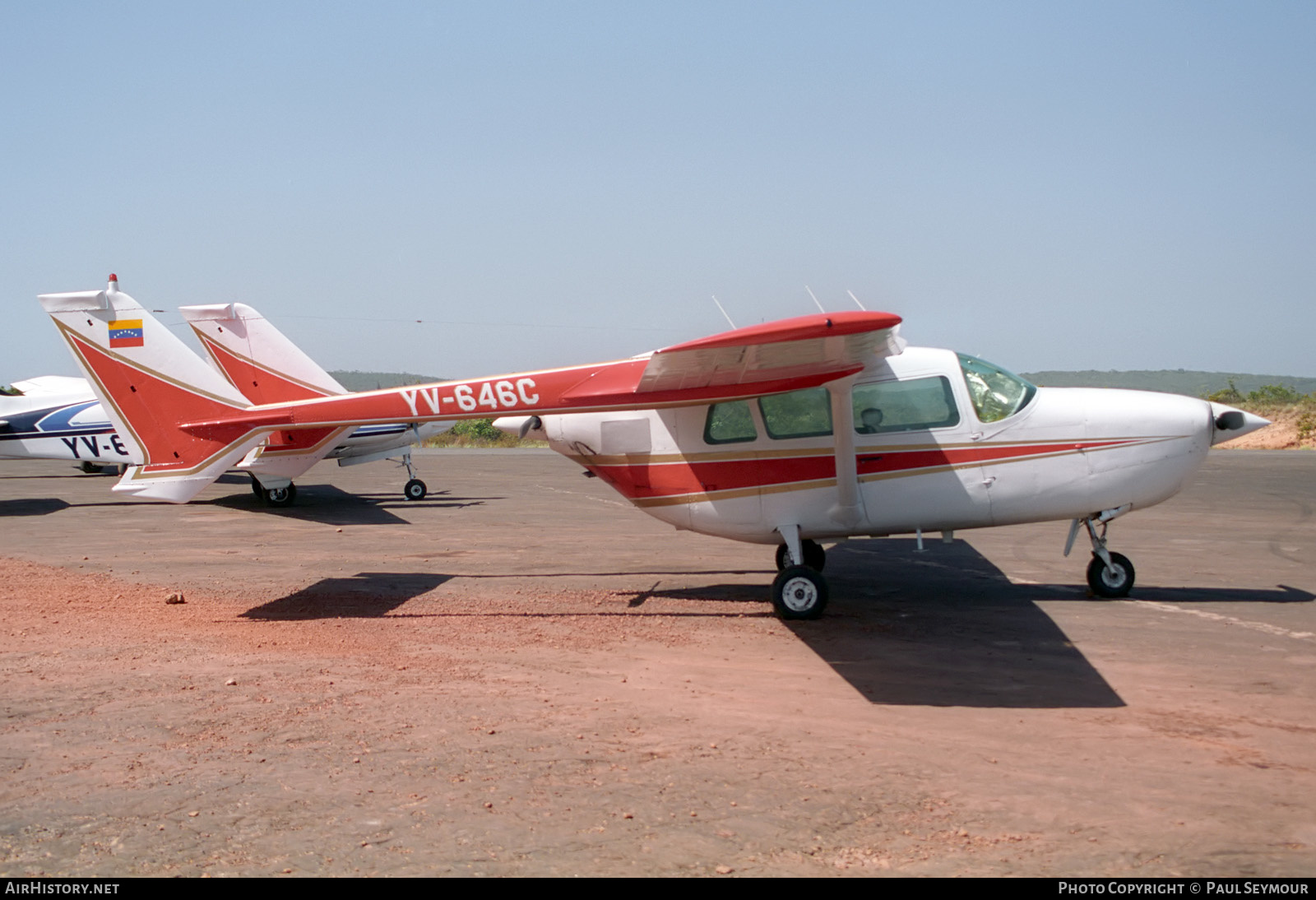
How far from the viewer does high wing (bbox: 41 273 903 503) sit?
813 centimetres

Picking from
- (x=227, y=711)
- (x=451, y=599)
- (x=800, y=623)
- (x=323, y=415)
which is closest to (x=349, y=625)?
(x=451, y=599)

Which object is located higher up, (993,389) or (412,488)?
(993,389)

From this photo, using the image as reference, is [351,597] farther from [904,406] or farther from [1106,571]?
[1106,571]

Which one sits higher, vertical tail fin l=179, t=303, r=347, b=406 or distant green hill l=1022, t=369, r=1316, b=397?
vertical tail fin l=179, t=303, r=347, b=406

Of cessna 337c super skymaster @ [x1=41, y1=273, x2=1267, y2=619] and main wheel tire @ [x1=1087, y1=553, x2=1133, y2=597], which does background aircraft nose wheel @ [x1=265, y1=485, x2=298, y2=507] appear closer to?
cessna 337c super skymaster @ [x1=41, y1=273, x2=1267, y2=619]

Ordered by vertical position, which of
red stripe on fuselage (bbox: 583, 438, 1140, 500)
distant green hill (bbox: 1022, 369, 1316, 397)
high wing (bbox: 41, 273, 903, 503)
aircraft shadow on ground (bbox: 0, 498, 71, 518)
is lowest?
distant green hill (bbox: 1022, 369, 1316, 397)

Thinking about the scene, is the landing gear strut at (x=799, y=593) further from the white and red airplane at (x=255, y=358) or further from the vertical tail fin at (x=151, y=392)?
the white and red airplane at (x=255, y=358)

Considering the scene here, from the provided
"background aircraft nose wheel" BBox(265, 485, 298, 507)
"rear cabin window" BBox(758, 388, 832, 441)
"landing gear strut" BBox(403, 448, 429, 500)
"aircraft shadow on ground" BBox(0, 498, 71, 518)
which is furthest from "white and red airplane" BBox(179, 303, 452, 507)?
"rear cabin window" BBox(758, 388, 832, 441)

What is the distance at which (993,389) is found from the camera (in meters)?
9.55

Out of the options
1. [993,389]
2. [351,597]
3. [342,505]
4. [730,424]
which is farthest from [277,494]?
[993,389]

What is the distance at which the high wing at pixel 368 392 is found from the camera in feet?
26.7

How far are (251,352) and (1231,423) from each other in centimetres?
1537

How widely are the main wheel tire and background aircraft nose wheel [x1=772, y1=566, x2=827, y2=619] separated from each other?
119 inches

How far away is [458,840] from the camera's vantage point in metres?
4.45
